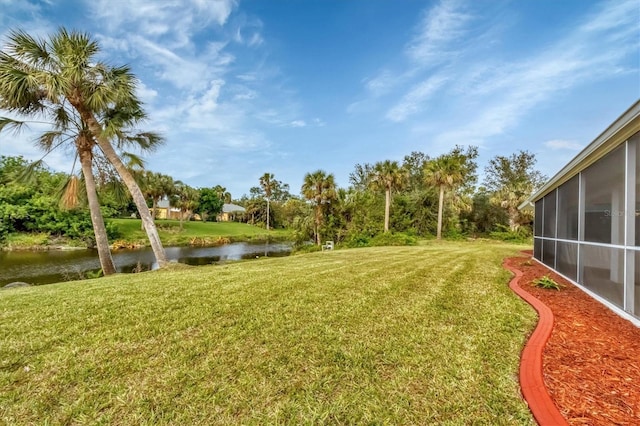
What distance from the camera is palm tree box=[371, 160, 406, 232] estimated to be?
2012 cm

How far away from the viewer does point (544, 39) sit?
938 cm

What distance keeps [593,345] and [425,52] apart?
1160 centimetres

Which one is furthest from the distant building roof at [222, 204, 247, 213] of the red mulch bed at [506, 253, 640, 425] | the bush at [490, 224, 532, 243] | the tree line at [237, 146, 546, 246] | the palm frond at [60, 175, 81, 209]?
the red mulch bed at [506, 253, 640, 425]

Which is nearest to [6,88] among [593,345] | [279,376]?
[279,376]

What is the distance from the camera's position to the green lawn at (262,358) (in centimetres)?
185

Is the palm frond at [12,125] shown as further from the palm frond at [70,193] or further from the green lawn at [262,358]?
the green lawn at [262,358]

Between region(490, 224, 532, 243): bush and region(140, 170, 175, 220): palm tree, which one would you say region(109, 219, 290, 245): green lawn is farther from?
region(490, 224, 532, 243): bush

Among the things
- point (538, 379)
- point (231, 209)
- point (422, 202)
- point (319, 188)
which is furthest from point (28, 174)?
point (231, 209)

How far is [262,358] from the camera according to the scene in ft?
8.16

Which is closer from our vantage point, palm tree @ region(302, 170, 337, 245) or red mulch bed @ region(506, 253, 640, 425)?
red mulch bed @ region(506, 253, 640, 425)

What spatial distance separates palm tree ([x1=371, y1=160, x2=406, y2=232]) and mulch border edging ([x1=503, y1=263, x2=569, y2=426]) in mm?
16891

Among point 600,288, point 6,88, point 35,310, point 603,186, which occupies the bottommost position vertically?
point 35,310

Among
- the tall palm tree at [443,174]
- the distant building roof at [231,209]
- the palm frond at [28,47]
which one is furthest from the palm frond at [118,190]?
the distant building roof at [231,209]

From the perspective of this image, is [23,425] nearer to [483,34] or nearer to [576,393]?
[576,393]
